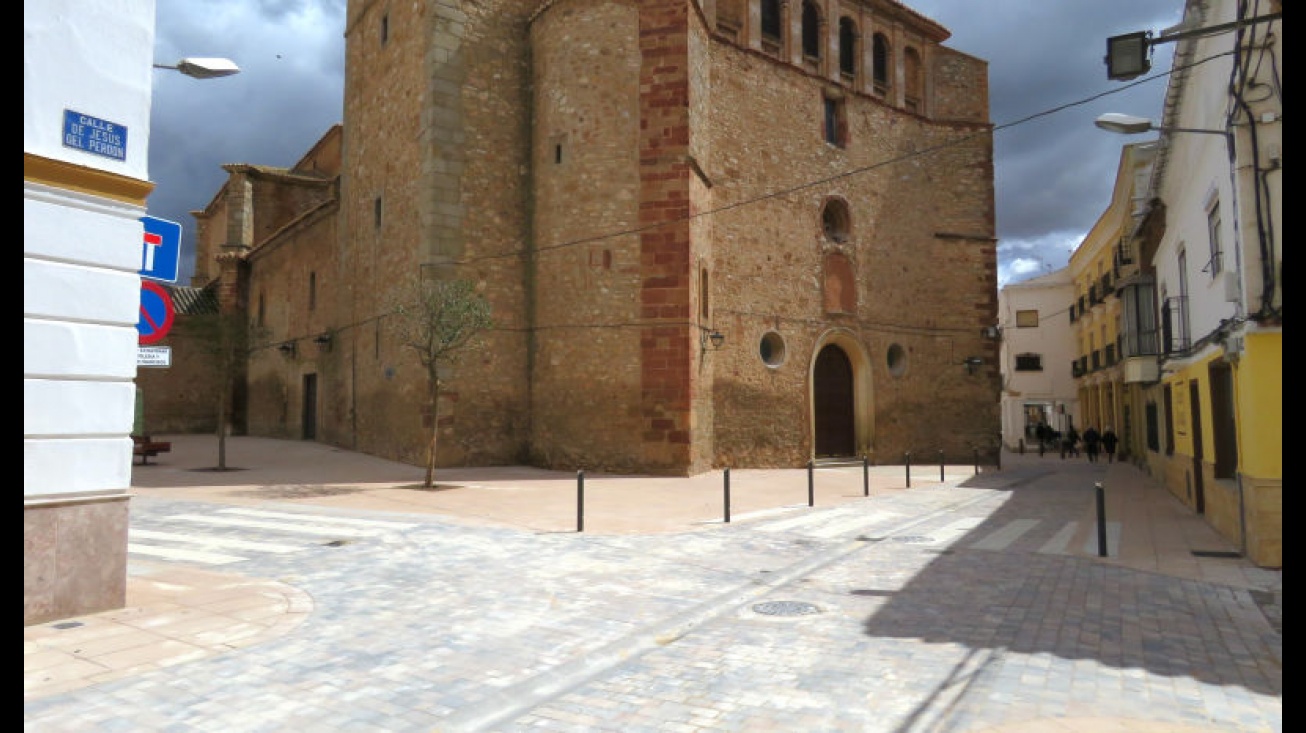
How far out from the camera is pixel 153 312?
20.7ft

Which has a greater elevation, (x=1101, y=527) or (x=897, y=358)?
(x=897, y=358)

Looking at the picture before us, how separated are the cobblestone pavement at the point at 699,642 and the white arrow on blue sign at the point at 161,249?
2712mm

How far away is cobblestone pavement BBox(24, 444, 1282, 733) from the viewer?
12.5 ft

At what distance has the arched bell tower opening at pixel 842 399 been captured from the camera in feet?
71.9

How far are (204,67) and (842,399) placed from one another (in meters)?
18.8

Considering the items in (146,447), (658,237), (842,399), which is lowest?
(146,447)

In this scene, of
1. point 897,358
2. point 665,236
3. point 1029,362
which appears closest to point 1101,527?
point 665,236

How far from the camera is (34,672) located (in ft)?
14.0

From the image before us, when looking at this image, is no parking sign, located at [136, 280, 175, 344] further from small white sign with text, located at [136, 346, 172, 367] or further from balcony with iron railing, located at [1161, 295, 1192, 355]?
balcony with iron railing, located at [1161, 295, 1192, 355]

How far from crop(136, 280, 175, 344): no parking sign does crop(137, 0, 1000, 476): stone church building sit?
10.3 metres

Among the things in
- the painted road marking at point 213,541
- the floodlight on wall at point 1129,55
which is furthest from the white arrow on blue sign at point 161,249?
the floodlight on wall at point 1129,55

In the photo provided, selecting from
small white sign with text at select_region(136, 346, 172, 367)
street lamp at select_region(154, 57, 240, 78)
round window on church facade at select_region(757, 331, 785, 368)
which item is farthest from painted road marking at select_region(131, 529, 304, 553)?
round window on church facade at select_region(757, 331, 785, 368)

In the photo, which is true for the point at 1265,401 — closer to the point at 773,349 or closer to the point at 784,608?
the point at 784,608

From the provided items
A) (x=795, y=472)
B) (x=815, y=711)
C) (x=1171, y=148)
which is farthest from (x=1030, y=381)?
(x=815, y=711)
